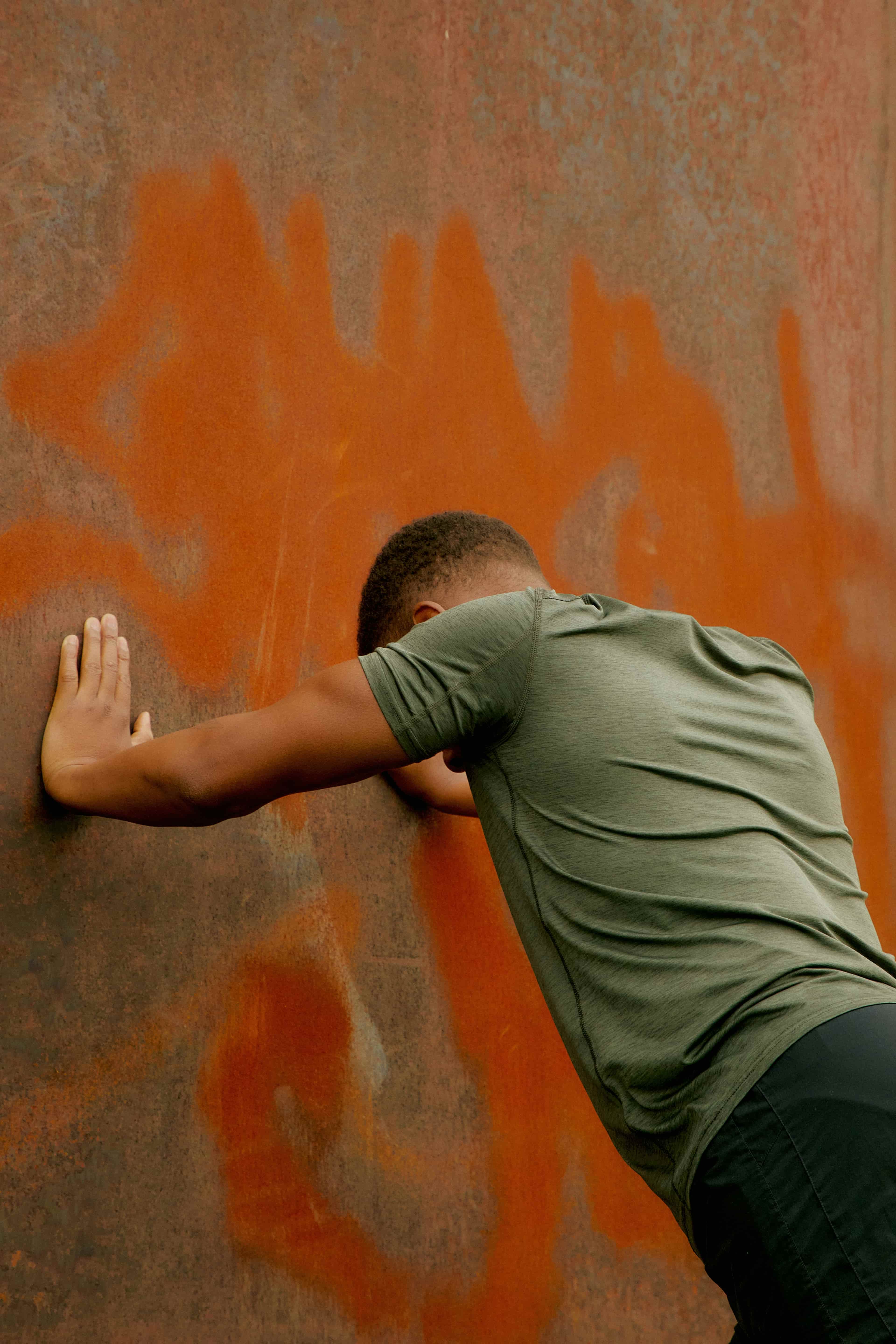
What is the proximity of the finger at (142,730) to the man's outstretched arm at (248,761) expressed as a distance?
Result: 14cm

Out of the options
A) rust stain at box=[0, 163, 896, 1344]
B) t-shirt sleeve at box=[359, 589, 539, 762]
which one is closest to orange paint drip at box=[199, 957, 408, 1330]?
rust stain at box=[0, 163, 896, 1344]

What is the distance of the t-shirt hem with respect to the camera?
119cm

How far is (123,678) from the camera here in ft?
5.97

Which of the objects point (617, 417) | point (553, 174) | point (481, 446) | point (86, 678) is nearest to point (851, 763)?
point (617, 417)

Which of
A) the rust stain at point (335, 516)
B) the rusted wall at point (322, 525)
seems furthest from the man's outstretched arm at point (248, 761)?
the rust stain at point (335, 516)

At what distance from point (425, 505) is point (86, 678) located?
0.79 meters

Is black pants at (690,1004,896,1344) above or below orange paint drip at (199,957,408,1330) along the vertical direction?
above

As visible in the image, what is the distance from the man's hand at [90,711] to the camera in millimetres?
1711

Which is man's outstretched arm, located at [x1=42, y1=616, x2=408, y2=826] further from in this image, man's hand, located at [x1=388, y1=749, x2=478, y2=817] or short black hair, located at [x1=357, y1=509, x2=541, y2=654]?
man's hand, located at [x1=388, y1=749, x2=478, y2=817]

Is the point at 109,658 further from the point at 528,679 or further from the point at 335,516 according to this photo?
the point at 528,679

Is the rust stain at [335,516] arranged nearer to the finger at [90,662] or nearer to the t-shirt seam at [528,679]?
the finger at [90,662]

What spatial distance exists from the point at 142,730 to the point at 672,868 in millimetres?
897

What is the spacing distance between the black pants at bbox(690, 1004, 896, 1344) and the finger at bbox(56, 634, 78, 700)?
1124 millimetres

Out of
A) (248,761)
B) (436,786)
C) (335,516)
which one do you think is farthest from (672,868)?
(335,516)
